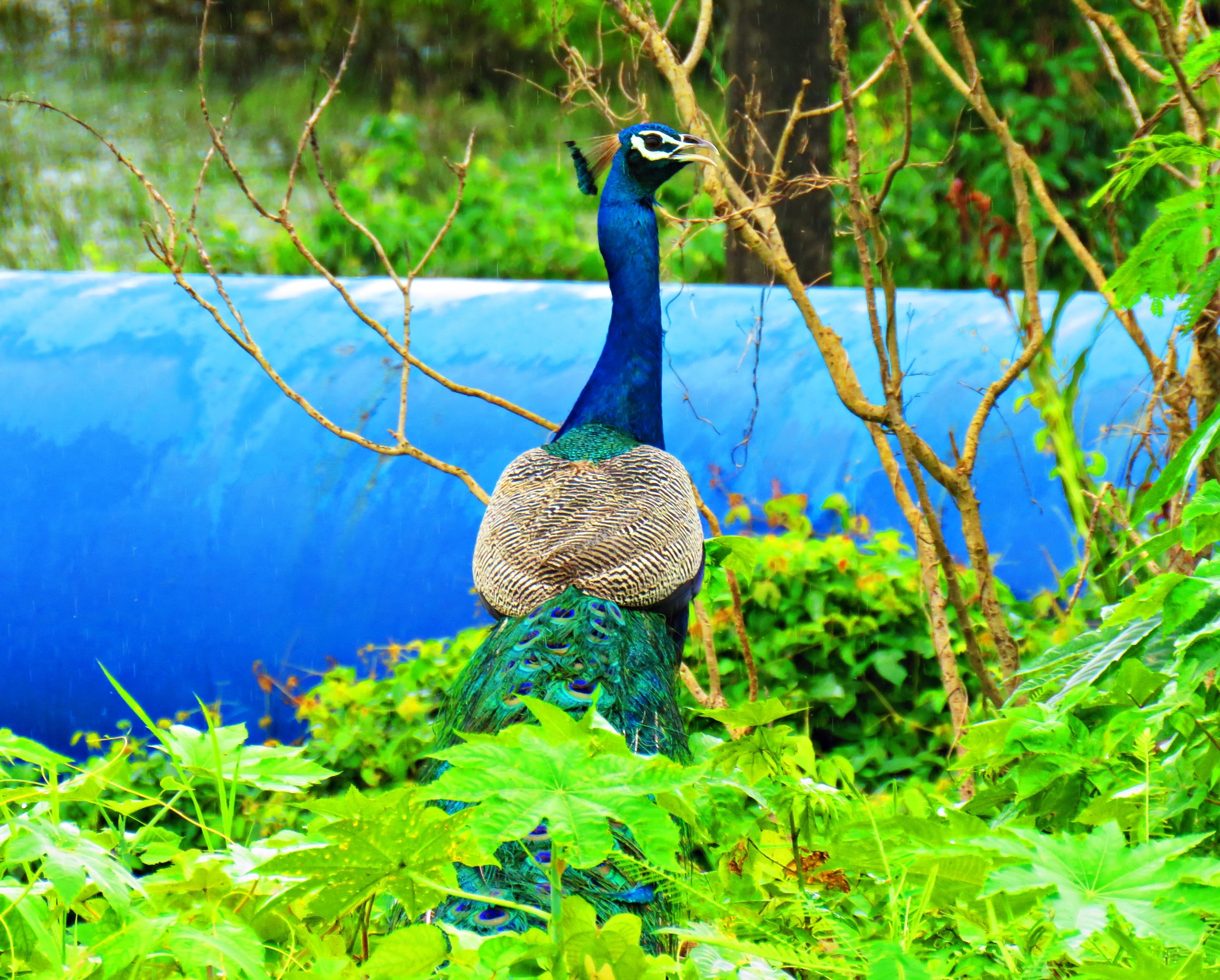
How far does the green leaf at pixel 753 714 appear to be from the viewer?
1.08 m

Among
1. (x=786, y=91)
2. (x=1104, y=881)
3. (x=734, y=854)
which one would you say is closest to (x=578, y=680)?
(x=734, y=854)

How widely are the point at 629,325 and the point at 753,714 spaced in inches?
75.9

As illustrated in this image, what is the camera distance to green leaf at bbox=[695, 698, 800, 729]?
1.08 meters

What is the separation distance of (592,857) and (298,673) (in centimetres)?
358

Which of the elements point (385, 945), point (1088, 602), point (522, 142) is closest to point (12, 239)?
point (522, 142)

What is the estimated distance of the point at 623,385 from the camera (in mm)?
2906

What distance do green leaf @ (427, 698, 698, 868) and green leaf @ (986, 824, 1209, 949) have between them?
193 millimetres

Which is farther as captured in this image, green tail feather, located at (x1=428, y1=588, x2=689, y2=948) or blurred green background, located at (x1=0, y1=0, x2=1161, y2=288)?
blurred green background, located at (x1=0, y1=0, x2=1161, y2=288)

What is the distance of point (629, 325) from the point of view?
294 cm

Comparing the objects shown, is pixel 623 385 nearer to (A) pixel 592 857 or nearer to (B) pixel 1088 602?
(B) pixel 1088 602

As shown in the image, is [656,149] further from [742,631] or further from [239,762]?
[239,762]

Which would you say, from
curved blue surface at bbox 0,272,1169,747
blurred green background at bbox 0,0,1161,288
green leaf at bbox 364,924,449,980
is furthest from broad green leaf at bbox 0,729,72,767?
curved blue surface at bbox 0,272,1169,747

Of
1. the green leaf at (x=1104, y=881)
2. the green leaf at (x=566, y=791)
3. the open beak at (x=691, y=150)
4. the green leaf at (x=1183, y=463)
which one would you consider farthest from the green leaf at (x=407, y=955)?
the open beak at (x=691, y=150)

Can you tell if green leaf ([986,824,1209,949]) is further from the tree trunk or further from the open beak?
the tree trunk
